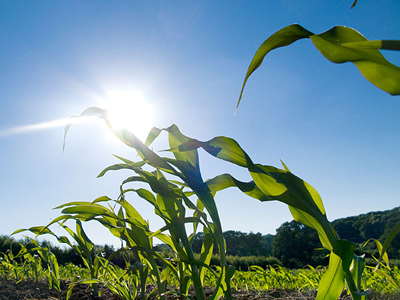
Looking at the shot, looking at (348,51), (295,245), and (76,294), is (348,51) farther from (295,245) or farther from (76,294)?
(295,245)

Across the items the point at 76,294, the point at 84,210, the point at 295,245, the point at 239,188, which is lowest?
the point at 295,245

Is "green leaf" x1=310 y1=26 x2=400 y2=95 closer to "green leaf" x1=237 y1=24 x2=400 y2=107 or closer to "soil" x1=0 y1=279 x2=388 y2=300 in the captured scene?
"green leaf" x1=237 y1=24 x2=400 y2=107

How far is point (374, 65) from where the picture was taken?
55 centimetres

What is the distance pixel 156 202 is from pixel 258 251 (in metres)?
24.7

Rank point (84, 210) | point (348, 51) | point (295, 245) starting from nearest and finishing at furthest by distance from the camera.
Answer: point (348, 51) < point (84, 210) < point (295, 245)

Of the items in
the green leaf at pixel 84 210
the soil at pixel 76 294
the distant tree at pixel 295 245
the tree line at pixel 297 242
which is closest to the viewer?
the green leaf at pixel 84 210

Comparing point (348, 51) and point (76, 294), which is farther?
point (76, 294)

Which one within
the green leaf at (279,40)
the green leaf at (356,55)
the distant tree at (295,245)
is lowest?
the distant tree at (295,245)

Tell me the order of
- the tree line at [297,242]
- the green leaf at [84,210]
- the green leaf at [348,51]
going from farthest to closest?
the tree line at [297,242] → the green leaf at [84,210] → the green leaf at [348,51]

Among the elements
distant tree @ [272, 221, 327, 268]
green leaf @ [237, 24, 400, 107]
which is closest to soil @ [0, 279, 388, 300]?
green leaf @ [237, 24, 400, 107]

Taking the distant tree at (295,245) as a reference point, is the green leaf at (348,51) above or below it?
above

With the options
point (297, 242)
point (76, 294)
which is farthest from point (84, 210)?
point (297, 242)

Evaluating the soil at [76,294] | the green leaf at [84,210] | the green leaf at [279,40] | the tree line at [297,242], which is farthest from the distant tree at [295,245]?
the green leaf at [279,40]

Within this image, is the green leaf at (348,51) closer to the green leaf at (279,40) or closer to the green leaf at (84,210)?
the green leaf at (279,40)
